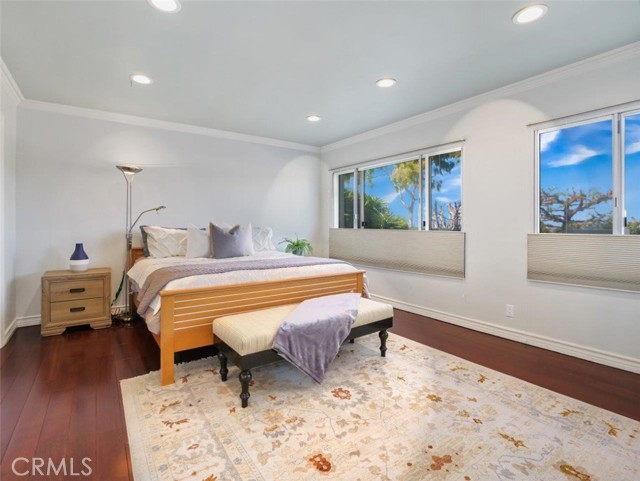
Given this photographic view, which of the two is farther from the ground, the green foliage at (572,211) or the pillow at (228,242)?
the green foliage at (572,211)

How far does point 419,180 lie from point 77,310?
4.09m

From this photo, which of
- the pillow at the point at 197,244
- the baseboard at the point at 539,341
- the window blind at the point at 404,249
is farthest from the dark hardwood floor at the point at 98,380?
the pillow at the point at 197,244

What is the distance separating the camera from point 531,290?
117 inches

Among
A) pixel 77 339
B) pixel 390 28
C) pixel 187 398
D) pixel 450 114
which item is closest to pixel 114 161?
pixel 77 339

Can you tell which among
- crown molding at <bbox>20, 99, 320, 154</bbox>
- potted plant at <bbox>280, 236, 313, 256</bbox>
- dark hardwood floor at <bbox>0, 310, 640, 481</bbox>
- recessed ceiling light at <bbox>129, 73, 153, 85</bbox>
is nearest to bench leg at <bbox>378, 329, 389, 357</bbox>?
dark hardwood floor at <bbox>0, 310, 640, 481</bbox>

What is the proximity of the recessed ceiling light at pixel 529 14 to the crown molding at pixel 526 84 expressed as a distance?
3.00 ft

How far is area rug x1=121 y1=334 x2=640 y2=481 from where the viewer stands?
1.46 m

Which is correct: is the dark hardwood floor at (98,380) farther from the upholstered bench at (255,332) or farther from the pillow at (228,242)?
the pillow at (228,242)

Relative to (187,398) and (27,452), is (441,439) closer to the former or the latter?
(187,398)

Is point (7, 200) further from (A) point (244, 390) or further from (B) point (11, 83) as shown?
(A) point (244, 390)

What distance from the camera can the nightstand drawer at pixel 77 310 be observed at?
3203 millimetres

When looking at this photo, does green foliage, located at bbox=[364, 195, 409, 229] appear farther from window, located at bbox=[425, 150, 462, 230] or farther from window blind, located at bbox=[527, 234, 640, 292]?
window blind, located at bbox=[527, 234, 640, 292]

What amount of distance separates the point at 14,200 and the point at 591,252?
5403 millimetres

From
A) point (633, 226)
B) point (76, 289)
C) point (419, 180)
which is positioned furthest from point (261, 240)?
point (633, 226)
